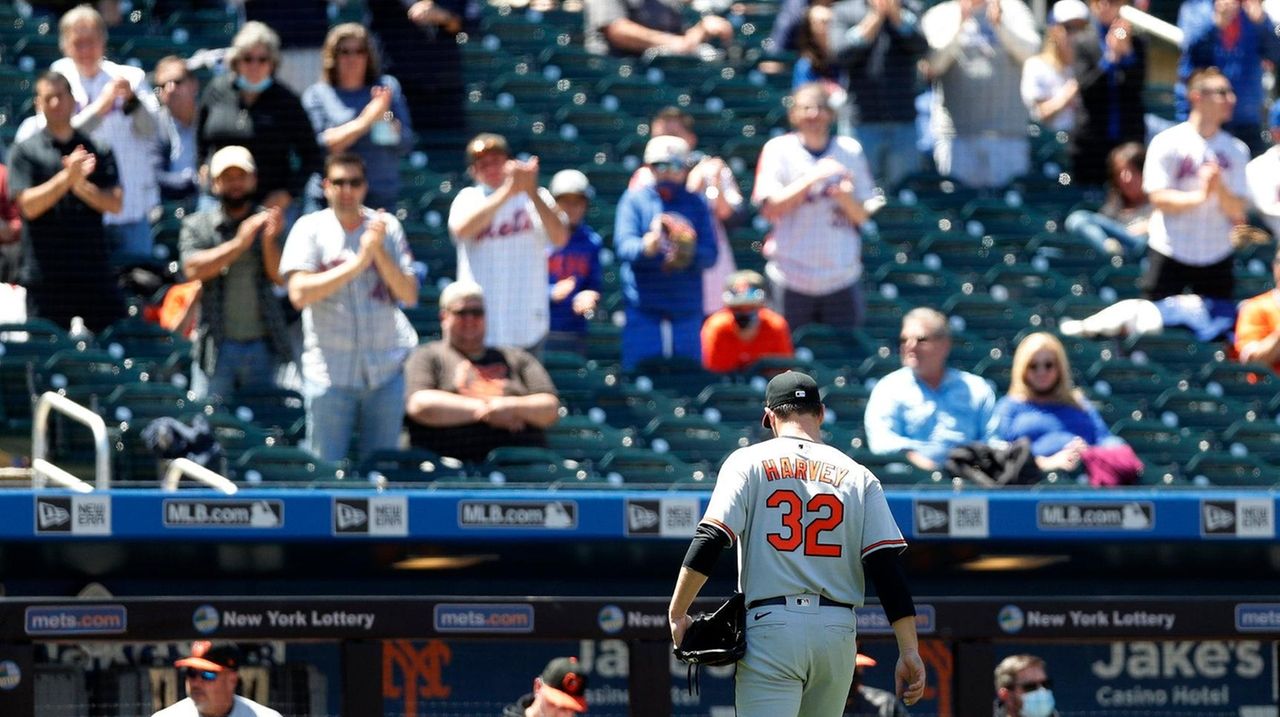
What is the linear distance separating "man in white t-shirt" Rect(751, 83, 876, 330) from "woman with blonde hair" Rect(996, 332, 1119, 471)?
1645mm

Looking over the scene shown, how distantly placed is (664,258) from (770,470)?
455cm

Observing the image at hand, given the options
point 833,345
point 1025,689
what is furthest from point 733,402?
point 1025,689

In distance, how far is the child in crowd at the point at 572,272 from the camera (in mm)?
11023

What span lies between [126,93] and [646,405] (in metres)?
2.86

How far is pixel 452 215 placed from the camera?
1058 cm

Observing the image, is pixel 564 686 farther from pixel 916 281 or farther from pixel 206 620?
pixel 916 281

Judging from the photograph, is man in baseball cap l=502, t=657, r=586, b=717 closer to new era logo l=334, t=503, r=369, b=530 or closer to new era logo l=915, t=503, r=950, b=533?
new era logo l=334, t=503, r=369, b=530

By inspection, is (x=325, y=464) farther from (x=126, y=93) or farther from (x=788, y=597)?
(x=788, y=597)

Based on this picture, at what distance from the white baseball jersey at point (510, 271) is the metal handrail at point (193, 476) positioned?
175 cm

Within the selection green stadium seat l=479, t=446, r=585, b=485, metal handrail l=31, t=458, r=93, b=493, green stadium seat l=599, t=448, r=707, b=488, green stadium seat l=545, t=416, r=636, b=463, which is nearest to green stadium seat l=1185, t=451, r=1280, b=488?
green stadium seat l=599, t=448, r=707, b=488

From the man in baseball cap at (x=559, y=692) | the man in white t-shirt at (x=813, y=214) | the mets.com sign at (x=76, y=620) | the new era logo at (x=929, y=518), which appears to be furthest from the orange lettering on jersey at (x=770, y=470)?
the man in white t-shirt at (x=813, y=214)

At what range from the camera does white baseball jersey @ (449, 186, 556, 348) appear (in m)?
10.5

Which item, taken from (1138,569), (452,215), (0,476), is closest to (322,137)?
(452,215)

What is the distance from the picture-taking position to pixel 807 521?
250 inches
